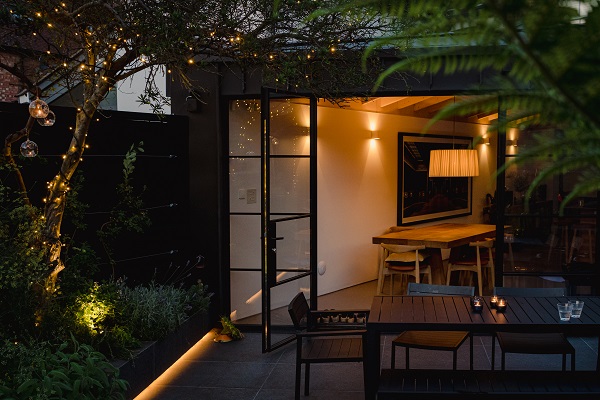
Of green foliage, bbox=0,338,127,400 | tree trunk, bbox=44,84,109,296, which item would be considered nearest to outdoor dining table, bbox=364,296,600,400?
green foliage, bbox=0,338,127,400

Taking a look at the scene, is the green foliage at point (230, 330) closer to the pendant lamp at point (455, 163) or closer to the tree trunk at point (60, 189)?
the tree trunk at point (60, 189)

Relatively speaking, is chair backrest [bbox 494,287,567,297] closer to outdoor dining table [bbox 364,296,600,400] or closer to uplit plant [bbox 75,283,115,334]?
outdoor dining table [bbox 364,296,600,400]

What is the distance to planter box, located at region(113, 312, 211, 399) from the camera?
564 cm

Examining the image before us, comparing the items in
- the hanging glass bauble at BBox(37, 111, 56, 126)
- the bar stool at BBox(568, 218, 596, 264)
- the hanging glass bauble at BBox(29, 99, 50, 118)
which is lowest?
the bar stool at BBox(568, 218, 596, 264)

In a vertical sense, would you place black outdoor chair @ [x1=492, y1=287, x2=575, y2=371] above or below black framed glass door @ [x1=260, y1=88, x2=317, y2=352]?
below

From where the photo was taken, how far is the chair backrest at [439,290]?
19.9ft

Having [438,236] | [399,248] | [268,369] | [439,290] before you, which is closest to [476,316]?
[439,290]

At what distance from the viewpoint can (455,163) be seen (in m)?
10.6

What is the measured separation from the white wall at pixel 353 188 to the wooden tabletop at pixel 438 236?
76 cm

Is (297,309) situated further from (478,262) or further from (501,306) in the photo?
(478,262)

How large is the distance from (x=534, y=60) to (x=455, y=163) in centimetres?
1006

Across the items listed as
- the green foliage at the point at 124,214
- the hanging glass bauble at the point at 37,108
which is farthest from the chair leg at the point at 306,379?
the hanging glass bauble at the point at 37,108

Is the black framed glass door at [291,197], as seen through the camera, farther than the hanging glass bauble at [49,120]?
Yes

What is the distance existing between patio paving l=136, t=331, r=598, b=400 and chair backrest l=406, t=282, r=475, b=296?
840 millimetres
